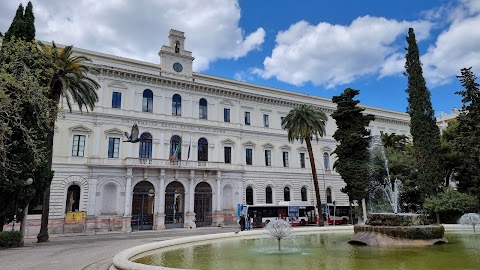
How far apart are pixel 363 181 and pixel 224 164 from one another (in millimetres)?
15284

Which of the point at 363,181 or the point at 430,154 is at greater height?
the point at 430,154

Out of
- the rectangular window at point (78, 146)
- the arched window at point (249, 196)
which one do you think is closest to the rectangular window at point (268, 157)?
the arched window at point (249, 196)

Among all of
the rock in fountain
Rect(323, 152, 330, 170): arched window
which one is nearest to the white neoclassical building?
Rect(323, 152, 330, 170): arched window

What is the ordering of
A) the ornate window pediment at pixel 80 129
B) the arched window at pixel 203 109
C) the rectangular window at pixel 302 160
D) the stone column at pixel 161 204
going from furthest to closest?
the rectangular window at pixel 302 160, the arched window at pixel 203 109, the stone column at pixel 161 204, the ornate window pediment at pixel 80 129

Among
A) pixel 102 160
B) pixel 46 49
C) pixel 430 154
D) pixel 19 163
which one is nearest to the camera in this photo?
pixel 19 163

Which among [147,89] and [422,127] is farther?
[147,89]

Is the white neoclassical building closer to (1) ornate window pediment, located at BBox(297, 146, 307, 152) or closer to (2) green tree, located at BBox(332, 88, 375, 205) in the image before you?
(1) ornate window pediment, located at BBox(297, 146, 307, 152)

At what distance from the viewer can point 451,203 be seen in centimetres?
2530

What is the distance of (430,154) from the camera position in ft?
88.5

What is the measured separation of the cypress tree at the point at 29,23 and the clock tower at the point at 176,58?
1706cm

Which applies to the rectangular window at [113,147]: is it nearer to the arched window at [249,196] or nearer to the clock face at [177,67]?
the clock face at [177,67]

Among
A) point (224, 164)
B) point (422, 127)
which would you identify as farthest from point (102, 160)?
point (422, 127)

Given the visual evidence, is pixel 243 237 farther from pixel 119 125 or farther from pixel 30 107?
pixel 119 125

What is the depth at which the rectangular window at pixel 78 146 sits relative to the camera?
1242 inches
